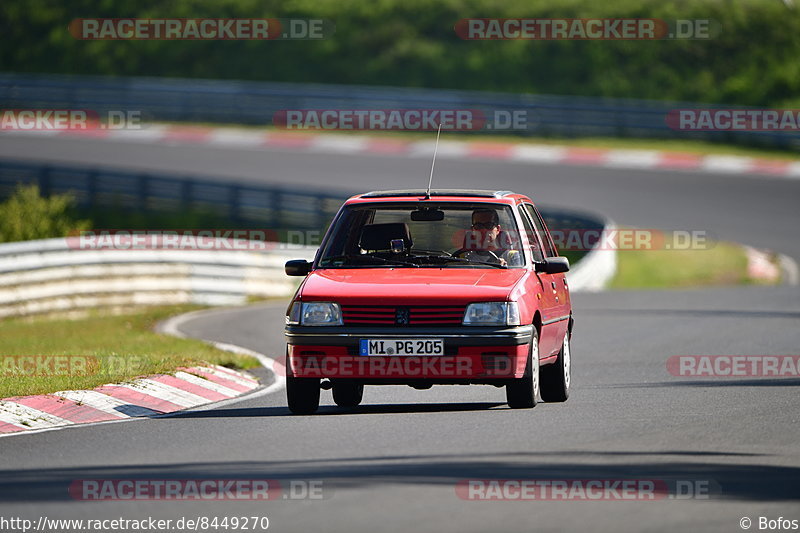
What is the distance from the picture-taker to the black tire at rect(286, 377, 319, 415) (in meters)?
10.6

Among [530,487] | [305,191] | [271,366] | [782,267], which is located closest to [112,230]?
[305,191]

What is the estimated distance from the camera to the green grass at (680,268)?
93.2 feet

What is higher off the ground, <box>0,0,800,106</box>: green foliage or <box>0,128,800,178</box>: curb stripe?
<box>0,0,800,106</box>: green foliage

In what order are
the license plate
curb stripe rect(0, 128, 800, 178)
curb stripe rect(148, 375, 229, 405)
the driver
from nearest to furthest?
1. the license plate
2. the driver
3. curb stripe rect(148, 375, 229, 405)
4. curb stripe rect(0, 128, 800, 178)

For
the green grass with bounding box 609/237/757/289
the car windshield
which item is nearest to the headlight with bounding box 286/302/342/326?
the car windshield

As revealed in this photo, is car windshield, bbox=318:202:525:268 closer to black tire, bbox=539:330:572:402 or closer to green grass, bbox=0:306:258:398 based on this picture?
black tire, bbox=539:330:572:402

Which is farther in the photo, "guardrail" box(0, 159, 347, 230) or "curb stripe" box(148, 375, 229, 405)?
"guardrail" box(0, 159, 347, 230)

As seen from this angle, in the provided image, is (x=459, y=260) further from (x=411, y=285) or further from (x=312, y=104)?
(x=312, y=104)

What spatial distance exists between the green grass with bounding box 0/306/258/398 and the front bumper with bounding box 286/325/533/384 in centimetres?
268

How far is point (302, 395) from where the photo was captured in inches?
420

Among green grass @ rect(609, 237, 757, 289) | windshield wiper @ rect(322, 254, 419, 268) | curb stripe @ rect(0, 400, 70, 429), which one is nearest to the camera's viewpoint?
curb stripe @ rect(0, 400, 70, 429)

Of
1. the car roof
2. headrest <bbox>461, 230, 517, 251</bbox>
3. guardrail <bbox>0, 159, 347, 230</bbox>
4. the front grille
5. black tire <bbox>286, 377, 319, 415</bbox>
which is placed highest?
guardrail <bbox>0, 159, 347, 230</bbox>

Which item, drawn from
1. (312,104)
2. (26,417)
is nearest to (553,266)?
(26,417)

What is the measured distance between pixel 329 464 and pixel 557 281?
14.4 ft
